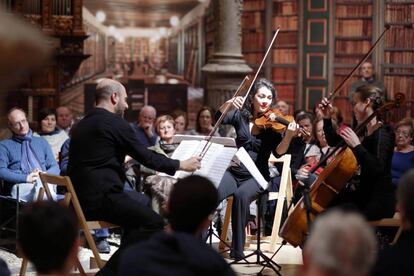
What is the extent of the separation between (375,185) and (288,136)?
0.90 metres

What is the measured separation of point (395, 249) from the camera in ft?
8.15

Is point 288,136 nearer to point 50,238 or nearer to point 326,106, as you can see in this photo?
point 326,106

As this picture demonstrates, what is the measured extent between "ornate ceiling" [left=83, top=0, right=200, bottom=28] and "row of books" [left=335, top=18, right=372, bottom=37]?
6.46 ft

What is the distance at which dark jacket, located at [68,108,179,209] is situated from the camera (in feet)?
14.9

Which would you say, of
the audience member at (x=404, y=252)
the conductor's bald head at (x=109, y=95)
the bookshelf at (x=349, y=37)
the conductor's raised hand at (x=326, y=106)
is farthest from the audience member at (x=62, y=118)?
the audience member at (x=404, y=252)

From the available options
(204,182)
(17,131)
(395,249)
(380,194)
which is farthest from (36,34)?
(17,131)

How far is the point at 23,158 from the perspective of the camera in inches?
241

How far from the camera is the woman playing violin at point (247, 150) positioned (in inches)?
222

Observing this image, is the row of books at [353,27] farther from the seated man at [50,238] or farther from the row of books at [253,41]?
the seated man at [50,238]

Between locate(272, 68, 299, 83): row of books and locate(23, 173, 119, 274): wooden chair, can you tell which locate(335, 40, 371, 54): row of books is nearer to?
locate(272, 68, 299, 83): row of books

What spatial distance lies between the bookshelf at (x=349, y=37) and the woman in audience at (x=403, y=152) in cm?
434

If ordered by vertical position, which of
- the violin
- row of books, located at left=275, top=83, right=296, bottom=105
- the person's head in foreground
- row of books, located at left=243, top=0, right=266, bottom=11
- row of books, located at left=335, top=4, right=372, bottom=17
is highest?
row of books, located at left=243, top=0, right=266, bottom=11

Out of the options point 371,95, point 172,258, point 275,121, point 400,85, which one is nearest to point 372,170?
point 371,95

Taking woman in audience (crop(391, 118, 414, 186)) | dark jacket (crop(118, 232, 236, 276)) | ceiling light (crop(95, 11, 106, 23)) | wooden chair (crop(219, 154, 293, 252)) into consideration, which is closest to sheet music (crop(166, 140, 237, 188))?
wooden chair (crop(219, 154, 293, 252))
